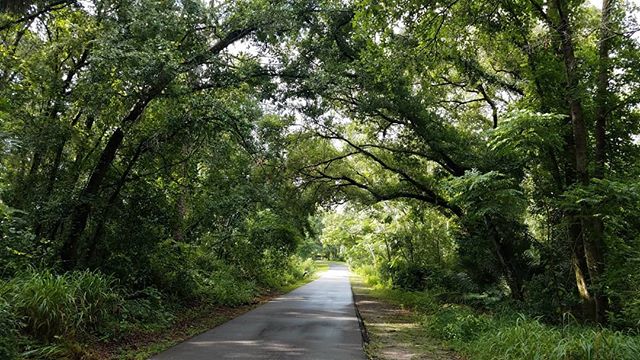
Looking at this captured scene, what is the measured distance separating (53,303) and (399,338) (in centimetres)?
733

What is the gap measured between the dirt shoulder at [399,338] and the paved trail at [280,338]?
17.2 inches

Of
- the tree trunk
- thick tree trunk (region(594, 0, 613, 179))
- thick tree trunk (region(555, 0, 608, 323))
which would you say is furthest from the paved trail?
thick tree trunk (region(594, 0, 613, 179))

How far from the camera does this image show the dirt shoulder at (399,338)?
8.65 meters

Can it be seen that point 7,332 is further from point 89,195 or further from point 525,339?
point 525,339

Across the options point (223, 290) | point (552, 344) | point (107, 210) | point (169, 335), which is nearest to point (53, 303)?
point (169, 335)

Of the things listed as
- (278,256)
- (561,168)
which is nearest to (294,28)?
(561,168)

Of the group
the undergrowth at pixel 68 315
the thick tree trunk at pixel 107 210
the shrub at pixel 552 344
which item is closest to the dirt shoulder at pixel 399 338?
the shrub at pixel 552 344

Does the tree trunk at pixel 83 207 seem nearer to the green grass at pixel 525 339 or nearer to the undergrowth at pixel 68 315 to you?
the undergrowth at pixel 68 315

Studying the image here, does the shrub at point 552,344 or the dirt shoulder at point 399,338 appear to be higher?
the shrub at point 552,344

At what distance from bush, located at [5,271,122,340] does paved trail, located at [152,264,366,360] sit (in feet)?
4.64

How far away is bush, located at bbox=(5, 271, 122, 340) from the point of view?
653cm

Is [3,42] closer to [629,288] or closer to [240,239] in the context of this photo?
[240,239]

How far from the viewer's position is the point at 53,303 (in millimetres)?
6758

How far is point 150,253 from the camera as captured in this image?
11648mm
